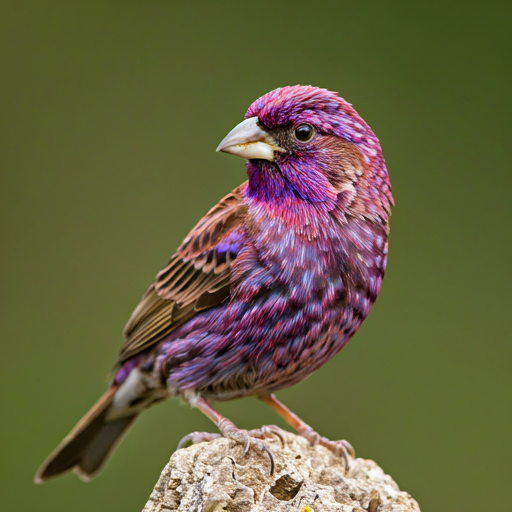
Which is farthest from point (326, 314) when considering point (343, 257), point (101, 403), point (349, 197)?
point (101, 403)

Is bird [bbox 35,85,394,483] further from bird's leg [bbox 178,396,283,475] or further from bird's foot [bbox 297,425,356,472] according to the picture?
bird's foot [bbox 297,425,356,472]

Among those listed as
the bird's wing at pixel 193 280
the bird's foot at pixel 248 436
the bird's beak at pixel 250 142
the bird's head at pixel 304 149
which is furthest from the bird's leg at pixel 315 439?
the bird's beak at pixel 250 142

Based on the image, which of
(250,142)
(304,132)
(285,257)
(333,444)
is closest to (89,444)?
(333,444)

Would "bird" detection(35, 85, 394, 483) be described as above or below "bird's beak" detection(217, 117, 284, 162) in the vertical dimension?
below

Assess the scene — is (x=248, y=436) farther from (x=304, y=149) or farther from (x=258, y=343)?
(x=304, y=149)

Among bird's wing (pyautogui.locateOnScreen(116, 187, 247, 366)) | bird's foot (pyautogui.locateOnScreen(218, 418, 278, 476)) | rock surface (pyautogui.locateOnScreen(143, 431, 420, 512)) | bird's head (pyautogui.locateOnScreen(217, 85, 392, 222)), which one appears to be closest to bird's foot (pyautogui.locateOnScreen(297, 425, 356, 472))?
rock surface (pyautogui.locateOnScreen(143, 431, 420, 512))

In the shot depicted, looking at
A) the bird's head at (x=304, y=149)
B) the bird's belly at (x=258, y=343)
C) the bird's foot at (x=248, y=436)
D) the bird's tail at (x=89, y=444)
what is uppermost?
the bird's head at (x=304, y=149)

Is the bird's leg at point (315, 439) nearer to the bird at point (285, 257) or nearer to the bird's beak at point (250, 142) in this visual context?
the bird at point (285, 257)
